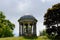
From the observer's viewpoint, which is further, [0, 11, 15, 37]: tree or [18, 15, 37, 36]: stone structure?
[0, 11, 15, 37]: tree

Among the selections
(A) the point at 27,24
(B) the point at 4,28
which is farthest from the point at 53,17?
(B) the point at 4,28

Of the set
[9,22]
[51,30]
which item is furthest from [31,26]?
[9,22]

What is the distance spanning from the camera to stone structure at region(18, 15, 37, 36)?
47.3 m

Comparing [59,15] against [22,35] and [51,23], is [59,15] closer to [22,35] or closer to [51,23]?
[51,23]

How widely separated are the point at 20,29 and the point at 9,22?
1836 cm

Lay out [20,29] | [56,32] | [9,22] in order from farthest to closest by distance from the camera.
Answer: [9,22] < [20,29] < [56,32]

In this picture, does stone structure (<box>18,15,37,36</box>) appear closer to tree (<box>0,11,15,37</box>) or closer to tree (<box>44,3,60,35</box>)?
tree (<box>44,3,60,35</box>)

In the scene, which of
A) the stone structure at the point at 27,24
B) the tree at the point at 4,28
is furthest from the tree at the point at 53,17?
the tree at the point at 4,28

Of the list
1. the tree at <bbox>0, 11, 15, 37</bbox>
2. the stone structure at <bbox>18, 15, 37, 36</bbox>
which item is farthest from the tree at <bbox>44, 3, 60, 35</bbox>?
the tree at <bbox>0, 11, 15, 37</bbox>

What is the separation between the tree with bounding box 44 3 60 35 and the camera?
46438mm

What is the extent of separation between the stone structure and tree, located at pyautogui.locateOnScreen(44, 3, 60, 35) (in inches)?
111

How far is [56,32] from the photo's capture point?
46.2 meters

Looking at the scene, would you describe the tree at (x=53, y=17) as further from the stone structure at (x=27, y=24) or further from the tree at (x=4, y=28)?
the tree at (x=4, y=28)

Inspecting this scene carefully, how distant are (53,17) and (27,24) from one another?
643 cm
